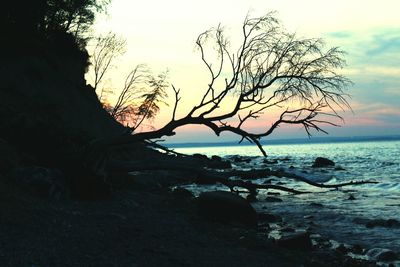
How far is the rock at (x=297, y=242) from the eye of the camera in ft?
35.8

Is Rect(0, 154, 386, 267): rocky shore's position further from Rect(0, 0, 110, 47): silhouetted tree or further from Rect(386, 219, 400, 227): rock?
Rect(0, 0, 110, 47): silhouetted tree

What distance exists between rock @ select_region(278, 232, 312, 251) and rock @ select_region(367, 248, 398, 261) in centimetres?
146

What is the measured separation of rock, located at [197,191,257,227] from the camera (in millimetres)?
13617

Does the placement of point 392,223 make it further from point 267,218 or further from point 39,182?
point 39,182

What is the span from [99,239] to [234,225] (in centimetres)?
611

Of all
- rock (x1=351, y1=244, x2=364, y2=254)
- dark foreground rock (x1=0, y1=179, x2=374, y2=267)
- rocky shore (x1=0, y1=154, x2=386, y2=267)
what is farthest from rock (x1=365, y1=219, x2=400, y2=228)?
dark foreground rock (x1=0, y1=179, x2=374, y2=267)

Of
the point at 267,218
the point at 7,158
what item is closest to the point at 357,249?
the point at 267,218

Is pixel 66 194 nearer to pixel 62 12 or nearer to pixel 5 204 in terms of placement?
pixel 5 204

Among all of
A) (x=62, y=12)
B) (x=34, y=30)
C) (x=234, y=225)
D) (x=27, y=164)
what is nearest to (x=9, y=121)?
(x=27, y=164)

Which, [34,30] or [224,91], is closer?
[224,91]

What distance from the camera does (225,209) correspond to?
13828 millimetres

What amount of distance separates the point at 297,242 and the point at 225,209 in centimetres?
326

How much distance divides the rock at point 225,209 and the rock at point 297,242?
259 centimetres

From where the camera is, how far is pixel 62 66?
108 ft
